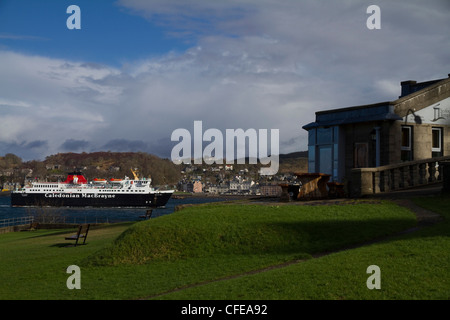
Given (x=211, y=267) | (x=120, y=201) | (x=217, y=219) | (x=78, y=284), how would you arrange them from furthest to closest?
(x=120, y=201) < (x=217, y=219) < (x=211, y=267) < (x=78, y=284)

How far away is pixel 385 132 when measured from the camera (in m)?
20.6

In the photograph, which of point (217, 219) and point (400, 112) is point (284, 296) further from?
point (400, 112)

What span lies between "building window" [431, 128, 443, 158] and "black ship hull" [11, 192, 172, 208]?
92.4m

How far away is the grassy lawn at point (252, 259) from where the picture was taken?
8070 mm

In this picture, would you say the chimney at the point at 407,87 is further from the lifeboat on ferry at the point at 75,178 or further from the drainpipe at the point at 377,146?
the lifeboat on ferry at the point at 75,178

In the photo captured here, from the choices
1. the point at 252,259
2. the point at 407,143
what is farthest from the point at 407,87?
the point at 252,259

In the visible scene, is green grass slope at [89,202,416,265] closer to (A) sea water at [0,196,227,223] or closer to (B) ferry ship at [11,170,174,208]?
(A) sea water at [0,196,227,223]

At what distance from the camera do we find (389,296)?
7.36 meters

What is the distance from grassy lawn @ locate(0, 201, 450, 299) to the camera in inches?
318

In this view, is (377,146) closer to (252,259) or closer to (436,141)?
(436,141)

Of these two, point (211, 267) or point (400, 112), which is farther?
Result: point (400, 112)

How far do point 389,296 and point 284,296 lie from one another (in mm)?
1602

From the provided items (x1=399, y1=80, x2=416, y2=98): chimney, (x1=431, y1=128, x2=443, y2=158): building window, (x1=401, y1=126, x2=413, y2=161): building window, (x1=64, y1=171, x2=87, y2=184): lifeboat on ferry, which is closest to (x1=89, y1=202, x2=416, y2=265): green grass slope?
(x1=401, y1=126, x2=413, y2=161): building window
